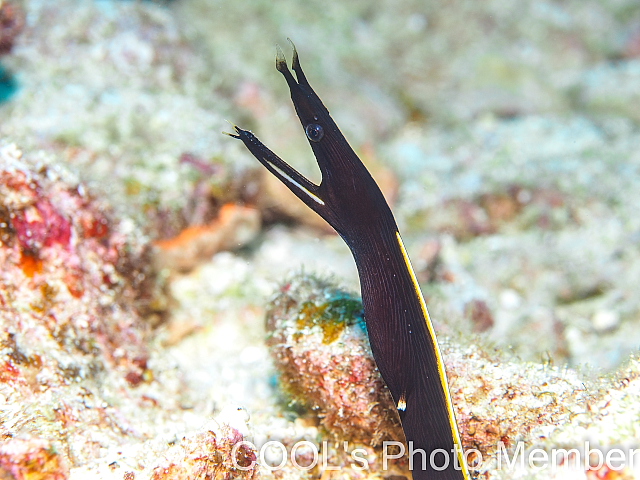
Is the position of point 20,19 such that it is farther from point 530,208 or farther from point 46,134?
point 530,208

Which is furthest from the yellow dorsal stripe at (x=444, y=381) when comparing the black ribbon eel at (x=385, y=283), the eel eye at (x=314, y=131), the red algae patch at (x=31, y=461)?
the red algae patch at (x=31, y=461)

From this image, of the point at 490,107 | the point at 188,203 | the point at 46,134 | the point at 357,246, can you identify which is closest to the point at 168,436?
the point at 357,246

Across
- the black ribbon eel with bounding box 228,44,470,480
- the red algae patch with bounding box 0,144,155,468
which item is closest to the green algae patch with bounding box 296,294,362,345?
the black ribbon eel with bounding box 228,44,470,480

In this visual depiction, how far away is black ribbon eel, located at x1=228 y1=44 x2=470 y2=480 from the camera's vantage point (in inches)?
77.5

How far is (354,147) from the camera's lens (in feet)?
Result: 19.7

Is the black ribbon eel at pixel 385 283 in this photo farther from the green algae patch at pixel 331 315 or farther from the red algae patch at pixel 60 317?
the red algae patch at pixel 60 317

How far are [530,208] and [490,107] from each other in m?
3.29

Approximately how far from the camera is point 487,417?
224cm

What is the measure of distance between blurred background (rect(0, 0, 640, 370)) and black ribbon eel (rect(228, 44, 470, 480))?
699 mm

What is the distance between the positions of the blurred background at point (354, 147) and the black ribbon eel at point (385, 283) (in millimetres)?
699

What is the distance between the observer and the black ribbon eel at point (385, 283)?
1.97 metres

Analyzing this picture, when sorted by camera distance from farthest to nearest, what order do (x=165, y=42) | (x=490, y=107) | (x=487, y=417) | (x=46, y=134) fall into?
(x=490, y=107)
(x=165, y=42)
(x=46, y=134)
(x=487, y=417)

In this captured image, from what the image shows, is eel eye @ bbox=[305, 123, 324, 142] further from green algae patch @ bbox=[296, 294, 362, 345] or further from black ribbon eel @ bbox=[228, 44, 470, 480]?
green algae patch @ bbox=[296, 294, 362, 345]

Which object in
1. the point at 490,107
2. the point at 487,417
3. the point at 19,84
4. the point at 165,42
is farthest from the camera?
the point at 490,107
